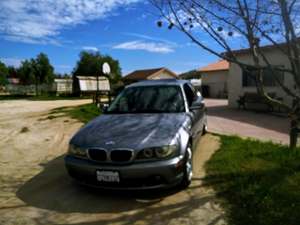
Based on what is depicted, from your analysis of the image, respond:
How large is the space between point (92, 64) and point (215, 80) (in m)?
23.5

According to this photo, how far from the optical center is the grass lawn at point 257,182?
3.62m

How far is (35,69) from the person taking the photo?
53656mm

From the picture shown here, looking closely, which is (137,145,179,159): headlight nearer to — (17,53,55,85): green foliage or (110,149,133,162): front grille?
(110,149,133,162): front grille

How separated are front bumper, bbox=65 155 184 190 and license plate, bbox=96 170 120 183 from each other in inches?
1.5

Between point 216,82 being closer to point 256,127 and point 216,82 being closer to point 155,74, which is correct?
point 155,74

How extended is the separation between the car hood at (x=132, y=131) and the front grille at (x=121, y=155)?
68mm

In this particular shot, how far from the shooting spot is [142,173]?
12.9ft

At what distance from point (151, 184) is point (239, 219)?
1.15 meters

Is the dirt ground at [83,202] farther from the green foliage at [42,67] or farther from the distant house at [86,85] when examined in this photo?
the green foliage at [42,67]

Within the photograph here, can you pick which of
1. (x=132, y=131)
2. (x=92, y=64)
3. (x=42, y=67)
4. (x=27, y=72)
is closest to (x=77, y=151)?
(x=132, y=131)

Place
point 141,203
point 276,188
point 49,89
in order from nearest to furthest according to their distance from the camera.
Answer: point 141,203
point 276,188
point 49,89

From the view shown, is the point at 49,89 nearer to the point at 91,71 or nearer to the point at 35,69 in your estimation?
the point at 91,71

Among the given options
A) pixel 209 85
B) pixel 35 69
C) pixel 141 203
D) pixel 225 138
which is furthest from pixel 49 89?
pixel 141 203

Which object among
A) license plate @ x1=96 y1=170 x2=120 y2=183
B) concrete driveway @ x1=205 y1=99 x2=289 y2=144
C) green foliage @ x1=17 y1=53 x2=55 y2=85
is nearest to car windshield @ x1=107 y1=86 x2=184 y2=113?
license plate @ x1=96 y1=170 x2=120 y2=183
